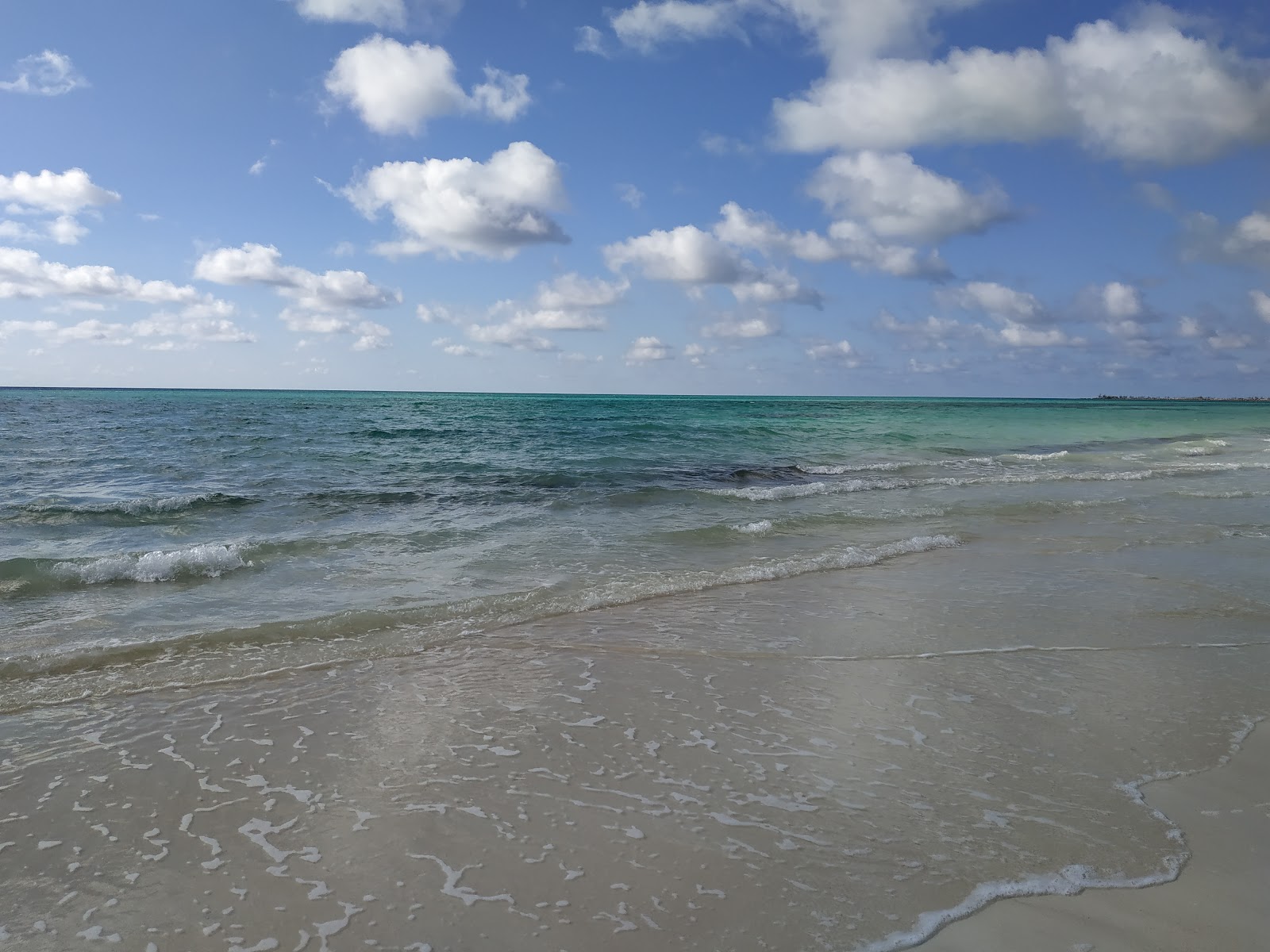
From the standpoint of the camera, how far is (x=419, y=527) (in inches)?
458

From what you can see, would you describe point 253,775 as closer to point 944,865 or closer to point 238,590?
point 944,865

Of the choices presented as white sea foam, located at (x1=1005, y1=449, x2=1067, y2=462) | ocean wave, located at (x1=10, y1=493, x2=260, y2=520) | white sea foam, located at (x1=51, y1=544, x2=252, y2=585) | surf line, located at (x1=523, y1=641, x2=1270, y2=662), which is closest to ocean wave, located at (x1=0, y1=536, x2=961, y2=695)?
surf line, located at (x1=523, y1=641, x2=1270, y2=662)

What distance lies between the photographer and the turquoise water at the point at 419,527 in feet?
21.1

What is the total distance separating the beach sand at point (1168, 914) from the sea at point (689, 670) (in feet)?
0.33

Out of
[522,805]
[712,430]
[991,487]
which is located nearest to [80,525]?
[522,805]

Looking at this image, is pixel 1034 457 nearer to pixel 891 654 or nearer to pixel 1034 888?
pixel 891 654

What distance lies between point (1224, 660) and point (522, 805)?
5.51 m

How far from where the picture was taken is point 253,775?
12.6 feet

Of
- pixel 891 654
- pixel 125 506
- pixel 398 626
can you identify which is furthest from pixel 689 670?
pixel 125 506

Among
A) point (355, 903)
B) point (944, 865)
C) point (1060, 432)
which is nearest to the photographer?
point (355, 903)

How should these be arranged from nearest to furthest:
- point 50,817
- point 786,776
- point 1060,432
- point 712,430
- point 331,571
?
point 50,817, point 786,776, point 331,571, point 712,430, point 1060,432

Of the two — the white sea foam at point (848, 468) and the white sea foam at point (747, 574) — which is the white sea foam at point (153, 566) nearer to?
the white sea foam at point (747, 574)

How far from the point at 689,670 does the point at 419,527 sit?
285 inches

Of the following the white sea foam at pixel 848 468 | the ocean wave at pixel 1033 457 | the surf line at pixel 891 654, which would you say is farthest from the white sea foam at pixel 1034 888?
the ocean wave at pixel 1033 457
